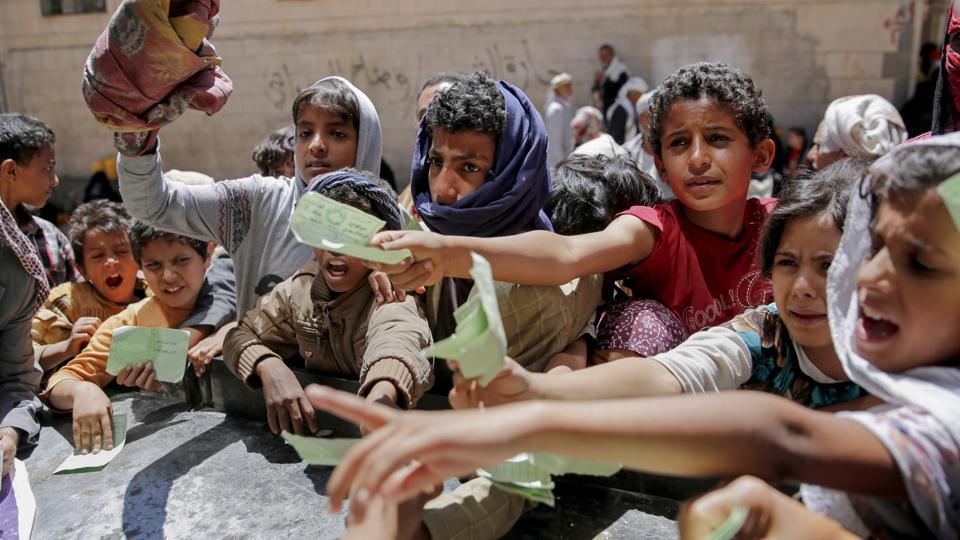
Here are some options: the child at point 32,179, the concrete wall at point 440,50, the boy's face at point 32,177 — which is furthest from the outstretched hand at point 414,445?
the concrete wall at point 440,50

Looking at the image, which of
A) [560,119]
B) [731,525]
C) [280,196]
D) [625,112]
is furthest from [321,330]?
[625,112]

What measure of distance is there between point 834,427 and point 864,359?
0.66 ft

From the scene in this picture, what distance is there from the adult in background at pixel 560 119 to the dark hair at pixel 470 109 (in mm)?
7016

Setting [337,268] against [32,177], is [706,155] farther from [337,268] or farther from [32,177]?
[32,177]

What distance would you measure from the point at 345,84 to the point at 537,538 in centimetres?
203

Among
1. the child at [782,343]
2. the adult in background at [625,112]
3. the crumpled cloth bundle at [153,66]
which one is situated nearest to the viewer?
the child at [782,343]

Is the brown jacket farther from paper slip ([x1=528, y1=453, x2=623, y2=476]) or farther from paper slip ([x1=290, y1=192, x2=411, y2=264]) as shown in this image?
paper slip ([x1=528, y1=453, x2=623, y2=476])

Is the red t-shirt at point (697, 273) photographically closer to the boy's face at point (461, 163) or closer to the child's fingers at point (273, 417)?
the boy's face at point (461, 163)

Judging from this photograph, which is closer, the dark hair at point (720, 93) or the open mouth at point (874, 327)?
the open mouth at point (874, 327)

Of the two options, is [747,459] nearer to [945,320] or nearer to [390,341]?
[945,320]

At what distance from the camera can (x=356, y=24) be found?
39.6ft

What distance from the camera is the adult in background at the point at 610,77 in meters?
10.8

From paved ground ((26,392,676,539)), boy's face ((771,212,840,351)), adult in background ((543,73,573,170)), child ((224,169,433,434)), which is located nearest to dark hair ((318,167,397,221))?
child ((224,169,433,434))

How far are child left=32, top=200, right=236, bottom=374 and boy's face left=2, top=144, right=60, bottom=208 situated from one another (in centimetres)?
30
